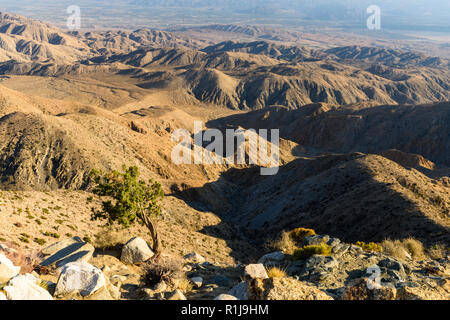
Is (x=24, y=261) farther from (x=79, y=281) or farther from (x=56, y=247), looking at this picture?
(x=79, y=281)

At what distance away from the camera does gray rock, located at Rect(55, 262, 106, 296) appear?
30.4 feet

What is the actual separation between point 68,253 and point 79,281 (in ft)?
16.8

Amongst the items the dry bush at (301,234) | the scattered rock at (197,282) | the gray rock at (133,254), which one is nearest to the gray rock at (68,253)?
the gray rock at (133,254)

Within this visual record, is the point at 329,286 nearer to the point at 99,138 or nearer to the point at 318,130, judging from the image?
the point at 99,138

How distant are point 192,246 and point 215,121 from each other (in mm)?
89561

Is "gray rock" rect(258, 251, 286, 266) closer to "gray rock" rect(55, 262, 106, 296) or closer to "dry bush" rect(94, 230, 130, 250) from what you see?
"dry bush" rect(94, 230, 130, 250)

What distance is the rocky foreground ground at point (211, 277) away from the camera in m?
8.62

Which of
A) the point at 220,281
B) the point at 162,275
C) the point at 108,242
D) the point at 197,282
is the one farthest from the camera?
the point at 108,242

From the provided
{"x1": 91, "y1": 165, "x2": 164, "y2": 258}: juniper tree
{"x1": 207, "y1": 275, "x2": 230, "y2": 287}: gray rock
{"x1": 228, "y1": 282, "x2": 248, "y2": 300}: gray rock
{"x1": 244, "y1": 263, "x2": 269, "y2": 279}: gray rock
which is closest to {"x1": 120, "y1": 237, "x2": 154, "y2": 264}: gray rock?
{"x1": 91, "y1": 165, "x2": 164, "y2": 258}: juniper tree

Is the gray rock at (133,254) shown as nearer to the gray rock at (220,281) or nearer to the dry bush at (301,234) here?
the gray rock at (220,281)

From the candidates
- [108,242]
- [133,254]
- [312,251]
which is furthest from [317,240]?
[108,242]

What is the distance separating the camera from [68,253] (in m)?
13.9

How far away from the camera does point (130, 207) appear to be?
1680cm

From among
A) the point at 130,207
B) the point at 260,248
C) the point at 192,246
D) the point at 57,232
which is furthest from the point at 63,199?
the point at 260,248
